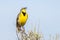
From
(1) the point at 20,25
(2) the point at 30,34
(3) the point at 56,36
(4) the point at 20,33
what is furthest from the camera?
(1) the point at 20,25

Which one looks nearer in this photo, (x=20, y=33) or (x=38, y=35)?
(x=38, y=35)


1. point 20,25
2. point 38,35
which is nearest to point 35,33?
point 38,35

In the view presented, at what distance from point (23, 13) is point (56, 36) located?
2788 mm

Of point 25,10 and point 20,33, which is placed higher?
point 25,10

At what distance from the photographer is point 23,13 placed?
24.8 ft

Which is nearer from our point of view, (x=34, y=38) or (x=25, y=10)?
(x=34, y=38)

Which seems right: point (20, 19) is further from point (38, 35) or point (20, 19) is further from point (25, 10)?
point (38, 35)

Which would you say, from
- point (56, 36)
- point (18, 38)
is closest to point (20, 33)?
point (18, 38)

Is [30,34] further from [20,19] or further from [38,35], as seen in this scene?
[20,19]

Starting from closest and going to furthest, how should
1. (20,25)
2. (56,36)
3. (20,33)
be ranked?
(56,36)
(20,33)
(20,25)

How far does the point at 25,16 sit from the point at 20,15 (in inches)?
6.5

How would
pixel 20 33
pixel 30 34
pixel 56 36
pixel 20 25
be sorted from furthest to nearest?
1. pixel 20 25
2. pixel 20 33
3. pixel 30 34
4. pixel 56 36

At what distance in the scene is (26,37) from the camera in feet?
17.6

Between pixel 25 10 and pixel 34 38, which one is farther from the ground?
pixel 25 10
